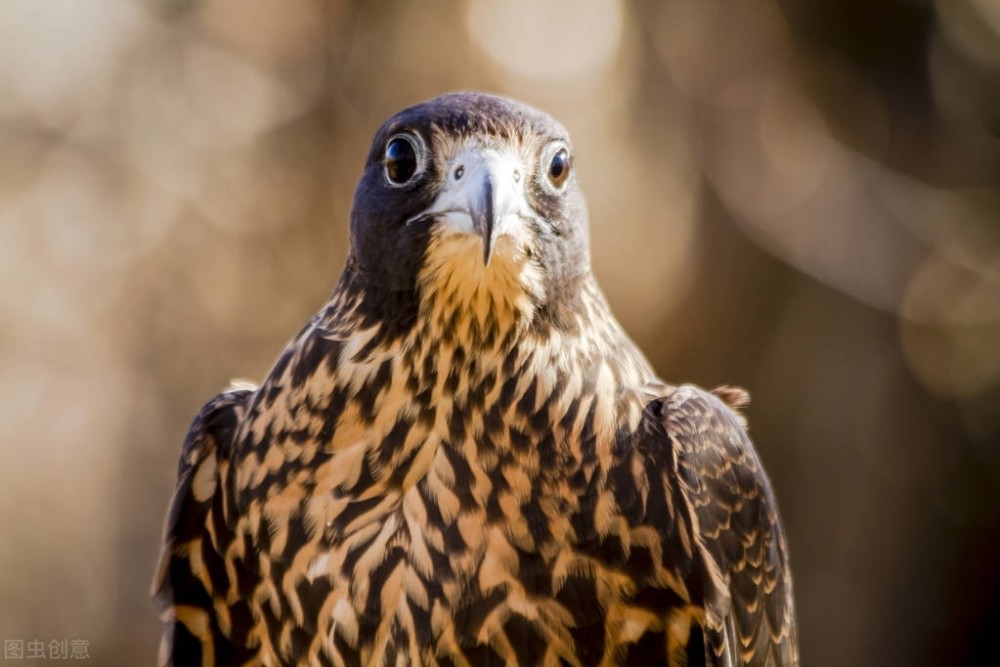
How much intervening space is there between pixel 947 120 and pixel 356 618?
576 centimetres

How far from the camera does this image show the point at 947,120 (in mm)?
6906

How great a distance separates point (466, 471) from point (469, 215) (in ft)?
1.78

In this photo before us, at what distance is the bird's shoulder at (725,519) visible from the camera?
2.48m

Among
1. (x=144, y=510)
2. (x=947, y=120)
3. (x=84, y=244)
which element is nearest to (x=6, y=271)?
(x=84, y=244)

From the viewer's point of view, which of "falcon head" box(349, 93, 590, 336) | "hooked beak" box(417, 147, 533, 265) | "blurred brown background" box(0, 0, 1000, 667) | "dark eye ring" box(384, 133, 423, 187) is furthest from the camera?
"blurred brown background" box(0, 0, 1000, 667)

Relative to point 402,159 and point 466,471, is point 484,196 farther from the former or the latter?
point 466,471

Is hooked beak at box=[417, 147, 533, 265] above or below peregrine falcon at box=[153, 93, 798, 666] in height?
above

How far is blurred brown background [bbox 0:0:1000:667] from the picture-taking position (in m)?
6.20

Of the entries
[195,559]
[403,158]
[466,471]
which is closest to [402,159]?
[403,158]

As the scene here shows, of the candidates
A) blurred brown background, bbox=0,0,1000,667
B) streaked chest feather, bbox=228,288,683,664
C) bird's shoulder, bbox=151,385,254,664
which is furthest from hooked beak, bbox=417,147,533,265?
blurred brown background, bbox=0,0,1000,667

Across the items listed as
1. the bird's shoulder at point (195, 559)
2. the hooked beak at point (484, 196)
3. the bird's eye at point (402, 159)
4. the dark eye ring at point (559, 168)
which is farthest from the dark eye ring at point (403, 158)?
the bird's shoulder at point (195, 559)

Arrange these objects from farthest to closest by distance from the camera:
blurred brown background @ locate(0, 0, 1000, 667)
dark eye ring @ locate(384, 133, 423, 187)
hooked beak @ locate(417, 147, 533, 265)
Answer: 1. blurred brown background @ locate(0, 0, 1000, 667)
2. dark eye ring @ locate(384, 133, 423, 187)
3. hooked beak @ locate(417, 147, 533, 265)

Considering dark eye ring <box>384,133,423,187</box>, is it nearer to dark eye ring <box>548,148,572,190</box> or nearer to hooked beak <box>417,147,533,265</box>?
hooked beak <box>417,147,533,265</box>

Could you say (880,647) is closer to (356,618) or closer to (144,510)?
(144,510)
